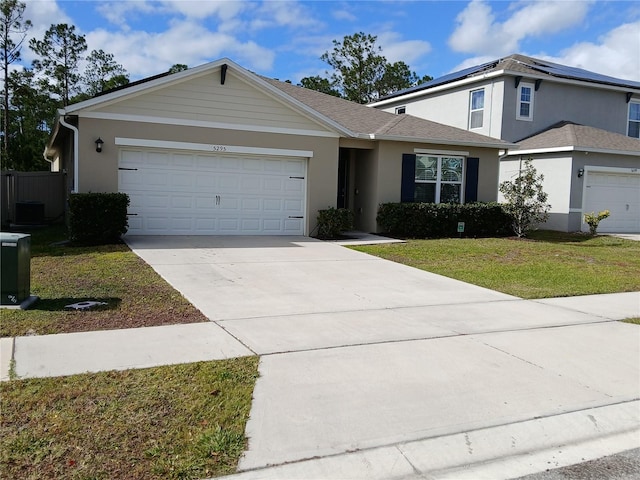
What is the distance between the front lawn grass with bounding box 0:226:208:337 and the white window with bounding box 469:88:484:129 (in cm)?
1608

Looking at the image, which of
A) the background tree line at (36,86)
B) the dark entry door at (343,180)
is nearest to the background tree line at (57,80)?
the background tree line at (36,86)

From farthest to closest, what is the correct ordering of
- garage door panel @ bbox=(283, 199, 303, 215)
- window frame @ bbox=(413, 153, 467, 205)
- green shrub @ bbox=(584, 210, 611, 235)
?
green shrub @ bbox=(584, 210, 611, 235), window frame @ bbox=(413, 153, 467, 205), garage door panel @ bbox=(283, 199, 303, 215)

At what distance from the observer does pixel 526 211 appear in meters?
16.9

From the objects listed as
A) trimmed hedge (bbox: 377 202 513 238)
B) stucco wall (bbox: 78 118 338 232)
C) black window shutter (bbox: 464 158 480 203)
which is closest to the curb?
stucco wall (bbox: 78 118 338 232)

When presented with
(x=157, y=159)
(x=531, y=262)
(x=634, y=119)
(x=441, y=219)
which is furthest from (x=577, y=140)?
(x=157, y=159)

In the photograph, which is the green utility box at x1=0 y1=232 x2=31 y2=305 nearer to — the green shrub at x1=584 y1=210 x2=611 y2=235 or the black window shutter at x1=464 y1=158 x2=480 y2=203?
the black window shutter at x1=464 y1=158 x2=480 y2=203

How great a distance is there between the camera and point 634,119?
24.7 metres

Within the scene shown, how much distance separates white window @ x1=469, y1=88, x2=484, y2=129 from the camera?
73.2 ft

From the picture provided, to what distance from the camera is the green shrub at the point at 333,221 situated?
15273 mm

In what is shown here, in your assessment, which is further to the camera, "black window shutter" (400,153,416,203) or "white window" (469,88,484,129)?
"white window" (469,88,484,129)

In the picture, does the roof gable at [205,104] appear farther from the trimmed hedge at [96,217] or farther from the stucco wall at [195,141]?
the trimmed hedge at [96,217]

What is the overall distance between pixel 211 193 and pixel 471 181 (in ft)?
28.0

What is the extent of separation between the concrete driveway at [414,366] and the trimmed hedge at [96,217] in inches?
144

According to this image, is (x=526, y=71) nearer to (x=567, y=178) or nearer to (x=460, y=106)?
(x=460, y=106)
